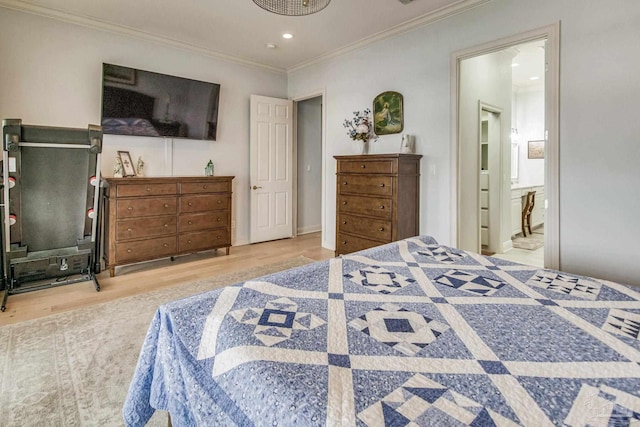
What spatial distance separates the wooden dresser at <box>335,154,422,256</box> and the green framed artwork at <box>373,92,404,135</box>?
535 millimetres

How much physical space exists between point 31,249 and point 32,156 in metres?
0.82

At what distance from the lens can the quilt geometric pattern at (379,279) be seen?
1.45 meters

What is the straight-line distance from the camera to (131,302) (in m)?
2.96

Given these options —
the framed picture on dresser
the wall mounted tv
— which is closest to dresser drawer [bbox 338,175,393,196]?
the wall mounted tv

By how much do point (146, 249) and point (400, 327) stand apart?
353 cm

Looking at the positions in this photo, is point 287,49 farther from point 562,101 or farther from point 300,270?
point 300,270

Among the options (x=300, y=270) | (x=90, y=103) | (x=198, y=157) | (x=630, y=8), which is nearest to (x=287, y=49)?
(x=198, y=157)

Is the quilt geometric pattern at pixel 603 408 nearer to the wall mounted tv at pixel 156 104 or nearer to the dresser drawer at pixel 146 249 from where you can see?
the dresser drawer at pixel 146 249

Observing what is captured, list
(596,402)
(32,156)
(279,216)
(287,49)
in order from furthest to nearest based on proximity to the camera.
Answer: (279,216) → (287,49) → (32,156) → (596,402)

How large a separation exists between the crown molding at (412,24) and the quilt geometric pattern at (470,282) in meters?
2.83

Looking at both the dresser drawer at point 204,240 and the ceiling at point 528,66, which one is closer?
the dresser drawer at point 204,240

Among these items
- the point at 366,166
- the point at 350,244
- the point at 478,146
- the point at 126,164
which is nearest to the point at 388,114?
the point at 366,166

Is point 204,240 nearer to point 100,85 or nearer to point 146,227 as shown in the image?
point 146,227

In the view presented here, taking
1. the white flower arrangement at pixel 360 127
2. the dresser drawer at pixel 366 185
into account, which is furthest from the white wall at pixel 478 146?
the white flower arrangement at pixel 360 127
